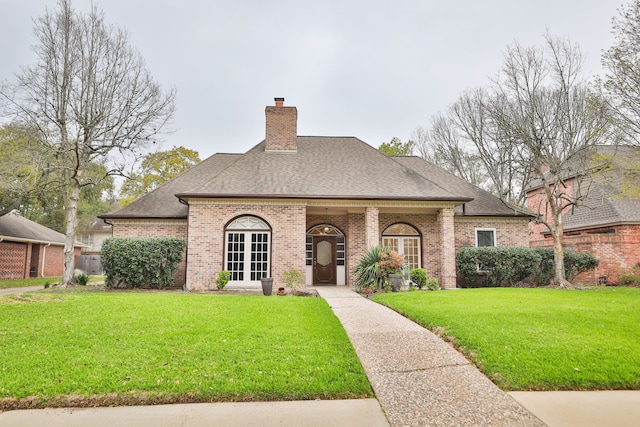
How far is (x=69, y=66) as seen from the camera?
549 inches

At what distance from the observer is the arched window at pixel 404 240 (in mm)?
15477

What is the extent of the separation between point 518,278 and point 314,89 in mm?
14126

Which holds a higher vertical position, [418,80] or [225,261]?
[418,80]

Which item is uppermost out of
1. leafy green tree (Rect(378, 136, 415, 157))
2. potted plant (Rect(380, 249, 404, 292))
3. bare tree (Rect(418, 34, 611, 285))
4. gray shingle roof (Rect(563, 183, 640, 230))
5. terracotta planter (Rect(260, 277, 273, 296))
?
leafy green tree (Rect(378, 136, 415, 157))

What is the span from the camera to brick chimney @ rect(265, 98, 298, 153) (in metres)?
17.2

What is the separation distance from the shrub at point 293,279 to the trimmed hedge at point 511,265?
21.7 feet

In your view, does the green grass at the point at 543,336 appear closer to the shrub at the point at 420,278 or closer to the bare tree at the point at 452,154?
the shrub at the point at 420,278

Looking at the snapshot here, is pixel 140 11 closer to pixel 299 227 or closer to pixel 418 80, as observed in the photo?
pixel 299 227

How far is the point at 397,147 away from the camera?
3033 centimetres

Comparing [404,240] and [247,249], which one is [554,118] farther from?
[247,249]

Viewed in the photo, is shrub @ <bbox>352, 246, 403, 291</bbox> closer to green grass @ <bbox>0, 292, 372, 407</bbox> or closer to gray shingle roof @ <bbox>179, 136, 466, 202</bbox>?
gray shingle roof @ <bbox>179, 136, 466, 202</bbox>

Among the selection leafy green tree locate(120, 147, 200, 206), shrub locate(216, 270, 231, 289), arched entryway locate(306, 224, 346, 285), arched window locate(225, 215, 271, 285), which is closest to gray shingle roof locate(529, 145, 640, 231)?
arched entryway locate(306, 224, 346, 285)

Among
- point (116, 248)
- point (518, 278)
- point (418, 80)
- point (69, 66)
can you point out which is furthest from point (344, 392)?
point (418, 80)

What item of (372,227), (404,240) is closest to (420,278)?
(372,227)
